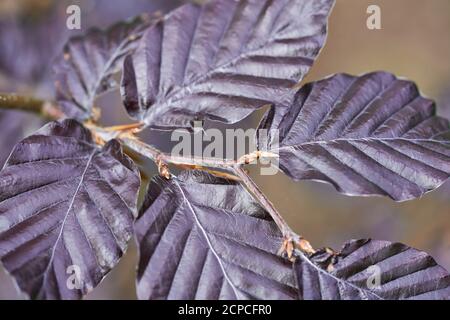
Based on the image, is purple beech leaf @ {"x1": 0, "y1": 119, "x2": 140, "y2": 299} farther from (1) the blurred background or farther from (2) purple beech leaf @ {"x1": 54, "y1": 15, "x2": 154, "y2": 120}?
(1) the blurred background

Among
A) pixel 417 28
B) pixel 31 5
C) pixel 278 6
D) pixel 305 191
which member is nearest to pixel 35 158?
pixel 278 6

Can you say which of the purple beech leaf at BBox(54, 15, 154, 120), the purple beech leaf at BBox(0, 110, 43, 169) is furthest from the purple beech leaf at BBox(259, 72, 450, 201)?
the purple beech leaf at BBox(0, 110, 43, 169)

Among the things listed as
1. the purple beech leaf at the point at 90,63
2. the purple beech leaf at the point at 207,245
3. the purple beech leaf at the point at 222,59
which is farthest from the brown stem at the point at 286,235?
the purple beech leaf at the point at 90,63

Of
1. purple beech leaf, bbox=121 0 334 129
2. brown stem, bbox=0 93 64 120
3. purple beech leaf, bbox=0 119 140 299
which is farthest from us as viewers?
brown stem, bbox=0 93 64 120

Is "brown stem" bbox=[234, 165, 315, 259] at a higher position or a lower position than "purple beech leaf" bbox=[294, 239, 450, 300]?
higher

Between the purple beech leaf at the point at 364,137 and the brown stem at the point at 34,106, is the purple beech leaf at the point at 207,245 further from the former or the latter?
the brown stem at the point at 34,106
